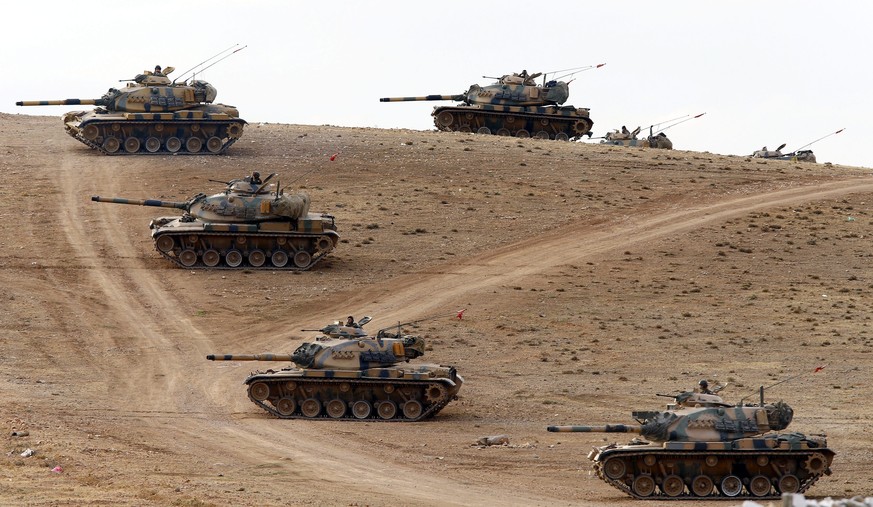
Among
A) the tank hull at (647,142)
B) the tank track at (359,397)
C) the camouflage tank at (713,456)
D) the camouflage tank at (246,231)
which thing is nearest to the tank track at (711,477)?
the camouflage tank at (713,456)

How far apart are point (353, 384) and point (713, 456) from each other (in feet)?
31.3

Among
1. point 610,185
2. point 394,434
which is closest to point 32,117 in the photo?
point 610,185

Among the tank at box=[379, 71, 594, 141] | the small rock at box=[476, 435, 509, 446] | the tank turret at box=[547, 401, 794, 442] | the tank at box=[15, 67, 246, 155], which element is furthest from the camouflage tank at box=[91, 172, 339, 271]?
the tank at box=[379, 71, 594, 141]

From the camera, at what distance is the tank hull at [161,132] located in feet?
211

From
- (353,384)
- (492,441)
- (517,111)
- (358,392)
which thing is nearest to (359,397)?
(358,392)

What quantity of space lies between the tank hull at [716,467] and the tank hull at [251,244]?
22.6 m

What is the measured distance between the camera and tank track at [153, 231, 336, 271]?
5000 centimetres

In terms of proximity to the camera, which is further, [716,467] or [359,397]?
[359,397]

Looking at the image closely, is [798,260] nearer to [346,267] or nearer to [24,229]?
[346,267]

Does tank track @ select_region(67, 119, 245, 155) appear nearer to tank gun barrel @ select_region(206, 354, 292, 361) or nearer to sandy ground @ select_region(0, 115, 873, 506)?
sandy ground @ select_region(0, 115, 873, 506)

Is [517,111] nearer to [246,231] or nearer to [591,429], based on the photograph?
[246,231]

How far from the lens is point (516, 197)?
5972 cm

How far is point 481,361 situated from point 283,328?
6143 mm

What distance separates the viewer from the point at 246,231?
163ft
